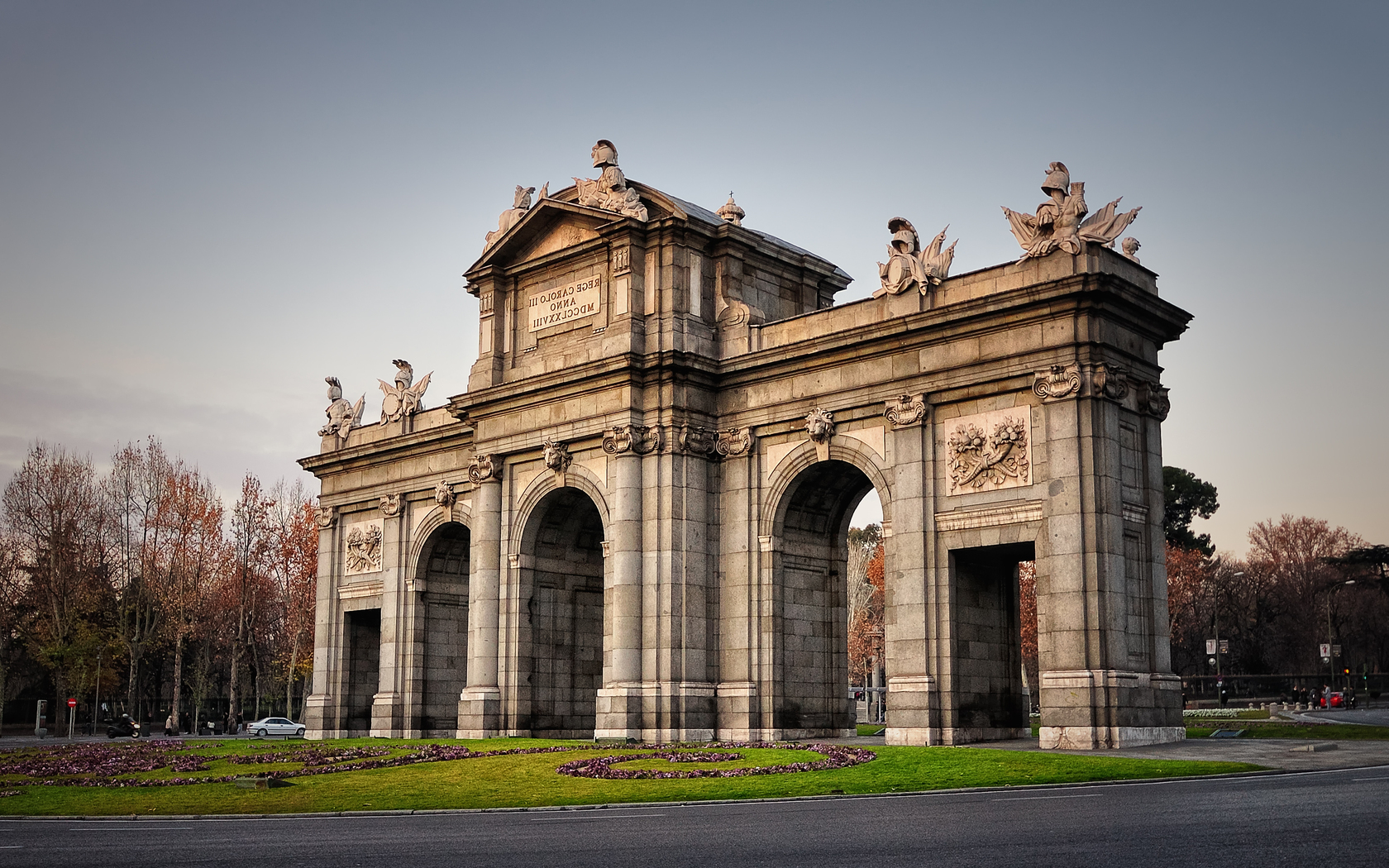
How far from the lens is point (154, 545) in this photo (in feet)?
263

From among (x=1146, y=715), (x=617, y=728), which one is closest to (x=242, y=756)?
(x=617, y=728)

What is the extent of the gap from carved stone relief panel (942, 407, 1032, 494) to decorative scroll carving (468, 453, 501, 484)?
1643cm

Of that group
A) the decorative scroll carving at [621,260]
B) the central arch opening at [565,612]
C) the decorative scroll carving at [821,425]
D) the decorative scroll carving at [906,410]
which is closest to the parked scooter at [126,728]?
the central arch opening at [565,612]

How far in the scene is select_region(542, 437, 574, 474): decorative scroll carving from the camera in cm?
4447

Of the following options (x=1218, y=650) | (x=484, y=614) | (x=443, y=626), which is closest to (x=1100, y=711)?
(x=484, y=614)

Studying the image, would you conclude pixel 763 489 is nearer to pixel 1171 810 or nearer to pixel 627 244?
pixel 627 244

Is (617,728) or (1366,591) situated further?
(1366,591)

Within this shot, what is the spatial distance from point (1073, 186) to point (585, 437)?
55.7 ft

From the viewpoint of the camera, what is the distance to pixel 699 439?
42.5 meters

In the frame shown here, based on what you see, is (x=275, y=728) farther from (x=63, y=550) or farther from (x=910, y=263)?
(x=910, y=263)

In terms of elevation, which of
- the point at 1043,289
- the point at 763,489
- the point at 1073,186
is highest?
the point at 1073,186

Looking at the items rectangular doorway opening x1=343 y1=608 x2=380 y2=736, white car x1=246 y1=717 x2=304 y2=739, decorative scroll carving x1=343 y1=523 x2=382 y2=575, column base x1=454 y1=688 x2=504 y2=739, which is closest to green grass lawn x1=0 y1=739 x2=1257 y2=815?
column base x1=454 y1=688 x2=504 y2=739

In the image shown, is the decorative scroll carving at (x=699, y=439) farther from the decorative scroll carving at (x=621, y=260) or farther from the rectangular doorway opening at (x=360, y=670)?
the rectangular doorway opening at (x=360, y=670)

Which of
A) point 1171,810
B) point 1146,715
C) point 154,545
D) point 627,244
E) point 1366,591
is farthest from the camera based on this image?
point 1366,591
